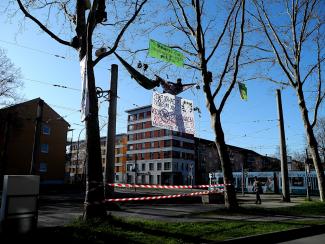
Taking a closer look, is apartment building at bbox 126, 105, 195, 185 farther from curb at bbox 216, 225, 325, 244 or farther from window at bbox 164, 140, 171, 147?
curb at bbox 216, 225, 325, 244

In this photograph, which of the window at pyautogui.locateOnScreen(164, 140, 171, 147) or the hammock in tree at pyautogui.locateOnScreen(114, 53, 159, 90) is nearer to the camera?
the hammock in tree at pyautogui.locateOnScreen(114, 53, 159, 90)

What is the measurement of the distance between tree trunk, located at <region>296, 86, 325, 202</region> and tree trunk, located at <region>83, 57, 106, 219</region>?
1421 centimetres

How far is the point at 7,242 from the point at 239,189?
3886cm

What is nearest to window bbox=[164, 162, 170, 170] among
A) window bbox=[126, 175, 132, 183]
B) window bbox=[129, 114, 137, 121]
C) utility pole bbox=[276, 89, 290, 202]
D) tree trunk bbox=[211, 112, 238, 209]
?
window bbox=[126, 175, 132, 183]

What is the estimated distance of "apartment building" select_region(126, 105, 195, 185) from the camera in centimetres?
8312

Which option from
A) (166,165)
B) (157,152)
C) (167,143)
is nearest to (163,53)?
(167,143)

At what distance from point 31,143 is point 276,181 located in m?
31.3

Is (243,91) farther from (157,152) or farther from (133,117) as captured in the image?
(133,117)

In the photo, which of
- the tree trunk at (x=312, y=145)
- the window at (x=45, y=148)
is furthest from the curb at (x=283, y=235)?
the window at (x=45, y=148)

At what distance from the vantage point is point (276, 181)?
128 ft

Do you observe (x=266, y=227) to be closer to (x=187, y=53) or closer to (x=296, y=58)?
(x=187, y=53)

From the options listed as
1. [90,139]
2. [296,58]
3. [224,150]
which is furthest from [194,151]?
[90,139]

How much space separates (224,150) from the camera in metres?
14.3

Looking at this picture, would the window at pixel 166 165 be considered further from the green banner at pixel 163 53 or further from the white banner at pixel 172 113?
the green banner at pixel 163 53
